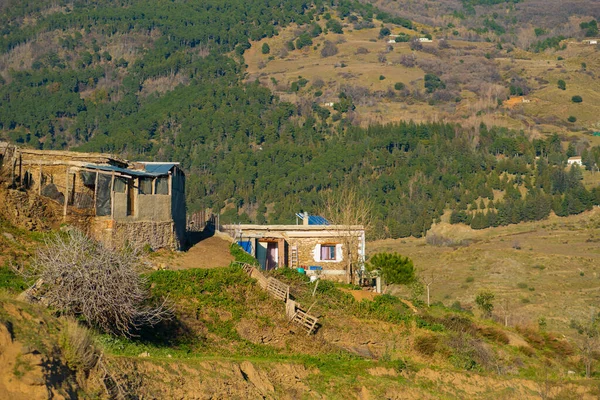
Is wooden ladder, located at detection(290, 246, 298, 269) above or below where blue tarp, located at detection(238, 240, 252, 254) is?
below

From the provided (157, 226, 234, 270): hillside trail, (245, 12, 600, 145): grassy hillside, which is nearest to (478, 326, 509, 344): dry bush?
(157, 226, 234, 270): hillside trail

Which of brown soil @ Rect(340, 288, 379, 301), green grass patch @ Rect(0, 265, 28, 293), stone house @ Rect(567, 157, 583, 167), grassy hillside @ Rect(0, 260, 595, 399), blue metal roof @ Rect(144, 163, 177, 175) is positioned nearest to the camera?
grassy hillside @ Rect(0, 260, 595, 399)

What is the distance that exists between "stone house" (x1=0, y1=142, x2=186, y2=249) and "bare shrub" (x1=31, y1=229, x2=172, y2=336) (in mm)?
10085

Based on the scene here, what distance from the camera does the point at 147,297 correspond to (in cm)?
2739

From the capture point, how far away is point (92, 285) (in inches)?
928

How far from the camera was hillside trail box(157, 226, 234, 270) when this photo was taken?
36.3 meters

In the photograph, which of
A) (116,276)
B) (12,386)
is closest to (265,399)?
(116,276)

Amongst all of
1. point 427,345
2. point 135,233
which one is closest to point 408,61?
point 135,233

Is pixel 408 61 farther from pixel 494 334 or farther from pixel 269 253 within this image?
pixel 494 334

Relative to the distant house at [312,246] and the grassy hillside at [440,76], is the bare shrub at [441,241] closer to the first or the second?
the grassy hillside at [440,76]

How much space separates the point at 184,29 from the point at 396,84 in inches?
2074

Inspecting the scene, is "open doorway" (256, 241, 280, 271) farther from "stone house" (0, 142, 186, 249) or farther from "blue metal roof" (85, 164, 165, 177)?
"blue metal roof" (85, 164, 165, 177)

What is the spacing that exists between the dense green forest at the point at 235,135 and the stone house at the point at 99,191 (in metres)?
60.2

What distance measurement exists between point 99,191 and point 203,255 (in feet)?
18.6
